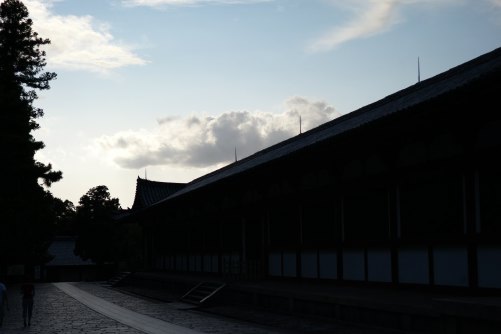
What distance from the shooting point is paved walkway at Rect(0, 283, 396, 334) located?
1554 cm

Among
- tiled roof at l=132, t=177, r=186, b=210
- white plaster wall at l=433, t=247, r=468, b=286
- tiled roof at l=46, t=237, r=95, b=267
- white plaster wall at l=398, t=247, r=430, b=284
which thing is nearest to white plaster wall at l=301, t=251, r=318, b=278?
white plaster wall at l=398, t=247, r=430, b=284

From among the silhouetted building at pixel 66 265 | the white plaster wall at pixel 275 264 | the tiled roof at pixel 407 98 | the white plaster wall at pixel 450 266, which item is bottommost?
the silhouetted building at pixel 66 265

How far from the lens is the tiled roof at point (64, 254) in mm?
71625

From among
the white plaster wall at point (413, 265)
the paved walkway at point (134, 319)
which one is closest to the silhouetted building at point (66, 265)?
the paved walkway at point (134, 319)

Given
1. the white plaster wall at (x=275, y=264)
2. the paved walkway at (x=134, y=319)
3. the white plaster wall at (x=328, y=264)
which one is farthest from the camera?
the white plaster wall at (x=275, y=264)

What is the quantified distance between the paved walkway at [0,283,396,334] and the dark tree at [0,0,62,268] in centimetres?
639

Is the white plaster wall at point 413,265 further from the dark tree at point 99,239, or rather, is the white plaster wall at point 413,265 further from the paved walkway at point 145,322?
the dark tree at point 99,239

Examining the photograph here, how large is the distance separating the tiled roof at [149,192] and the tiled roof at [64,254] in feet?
90.1

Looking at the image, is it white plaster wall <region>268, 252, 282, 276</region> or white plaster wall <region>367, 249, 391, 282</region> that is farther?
white plaster wall <region>268, 252, 282, 276</region>

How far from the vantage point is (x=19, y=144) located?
28.1 metres

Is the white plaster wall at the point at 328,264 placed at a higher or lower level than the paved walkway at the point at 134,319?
higher

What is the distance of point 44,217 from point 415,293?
23344 millimetres

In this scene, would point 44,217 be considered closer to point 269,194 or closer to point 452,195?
point 269,194

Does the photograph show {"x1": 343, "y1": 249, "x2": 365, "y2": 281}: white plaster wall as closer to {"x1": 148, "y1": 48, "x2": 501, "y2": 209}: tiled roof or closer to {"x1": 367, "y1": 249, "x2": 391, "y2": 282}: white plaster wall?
{"x1": 367, "y1": 249, "x2": 391, "y2": 282}: white plaster wall
